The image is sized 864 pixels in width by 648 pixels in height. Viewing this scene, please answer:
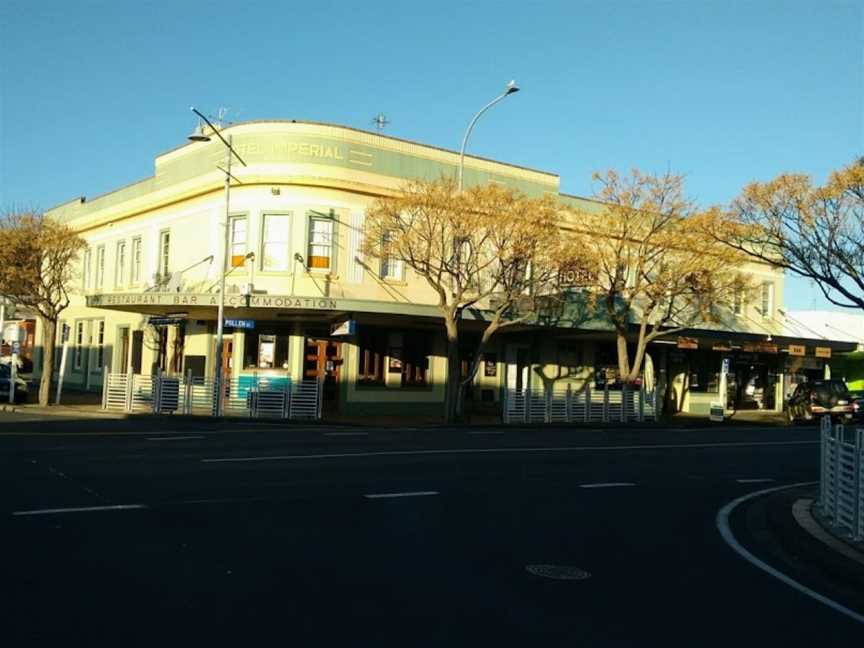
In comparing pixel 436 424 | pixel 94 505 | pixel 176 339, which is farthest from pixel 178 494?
pixel 176 339

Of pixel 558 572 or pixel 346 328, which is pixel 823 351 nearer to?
pixel 346 328

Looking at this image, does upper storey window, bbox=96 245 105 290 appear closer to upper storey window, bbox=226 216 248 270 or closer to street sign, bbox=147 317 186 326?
street sign, bbox=147 317 186 326

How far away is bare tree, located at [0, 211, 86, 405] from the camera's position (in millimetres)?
28812

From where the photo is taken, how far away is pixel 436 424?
2717 cm

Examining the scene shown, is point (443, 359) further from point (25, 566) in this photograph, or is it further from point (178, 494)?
point (25, 566)

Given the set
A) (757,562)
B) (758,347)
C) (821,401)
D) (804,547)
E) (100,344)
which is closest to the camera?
(757,562)

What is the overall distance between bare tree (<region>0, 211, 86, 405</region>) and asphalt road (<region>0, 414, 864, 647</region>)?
14.3 meters

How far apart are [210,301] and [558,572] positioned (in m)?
21.7

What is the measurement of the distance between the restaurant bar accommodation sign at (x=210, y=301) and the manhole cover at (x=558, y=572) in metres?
19.1

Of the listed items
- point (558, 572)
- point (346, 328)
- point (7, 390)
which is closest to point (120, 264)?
point (7, 390)

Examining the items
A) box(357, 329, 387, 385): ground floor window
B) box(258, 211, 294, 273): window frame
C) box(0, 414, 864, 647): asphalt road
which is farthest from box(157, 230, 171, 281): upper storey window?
box(0, 414, 864, 647): asphalt road

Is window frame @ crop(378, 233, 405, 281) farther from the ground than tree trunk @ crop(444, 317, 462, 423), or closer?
farther from the ground

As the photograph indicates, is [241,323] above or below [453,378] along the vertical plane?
above

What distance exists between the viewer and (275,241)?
1150 inches
